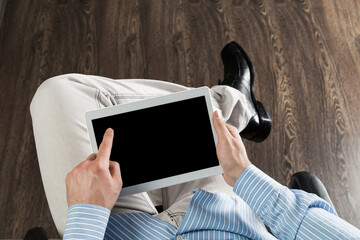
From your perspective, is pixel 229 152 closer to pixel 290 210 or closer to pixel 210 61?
pixel 290 210

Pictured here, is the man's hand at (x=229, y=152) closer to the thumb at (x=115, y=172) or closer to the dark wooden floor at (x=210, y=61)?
the thumb at (x=115, y=172)

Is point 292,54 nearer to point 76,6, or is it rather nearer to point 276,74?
point 276,74

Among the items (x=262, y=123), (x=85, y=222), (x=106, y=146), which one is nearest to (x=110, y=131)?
(x=106, y=146)

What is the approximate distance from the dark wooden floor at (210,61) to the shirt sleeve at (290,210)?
27.2 inches

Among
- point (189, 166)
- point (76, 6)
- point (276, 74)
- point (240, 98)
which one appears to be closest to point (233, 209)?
point (189, 166)

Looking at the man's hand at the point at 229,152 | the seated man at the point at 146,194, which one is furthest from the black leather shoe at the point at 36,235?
the man's hand at the point at 229,152

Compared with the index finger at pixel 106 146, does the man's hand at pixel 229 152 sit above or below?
below

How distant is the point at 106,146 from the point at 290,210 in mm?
376

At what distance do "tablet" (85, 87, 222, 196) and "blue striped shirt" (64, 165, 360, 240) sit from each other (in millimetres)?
74

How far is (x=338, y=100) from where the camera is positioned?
4.83 feet

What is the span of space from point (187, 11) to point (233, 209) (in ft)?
3.59

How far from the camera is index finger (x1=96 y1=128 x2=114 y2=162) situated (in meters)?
0.69

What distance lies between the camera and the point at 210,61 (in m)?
1.53

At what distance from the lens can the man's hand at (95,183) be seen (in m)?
0.66
